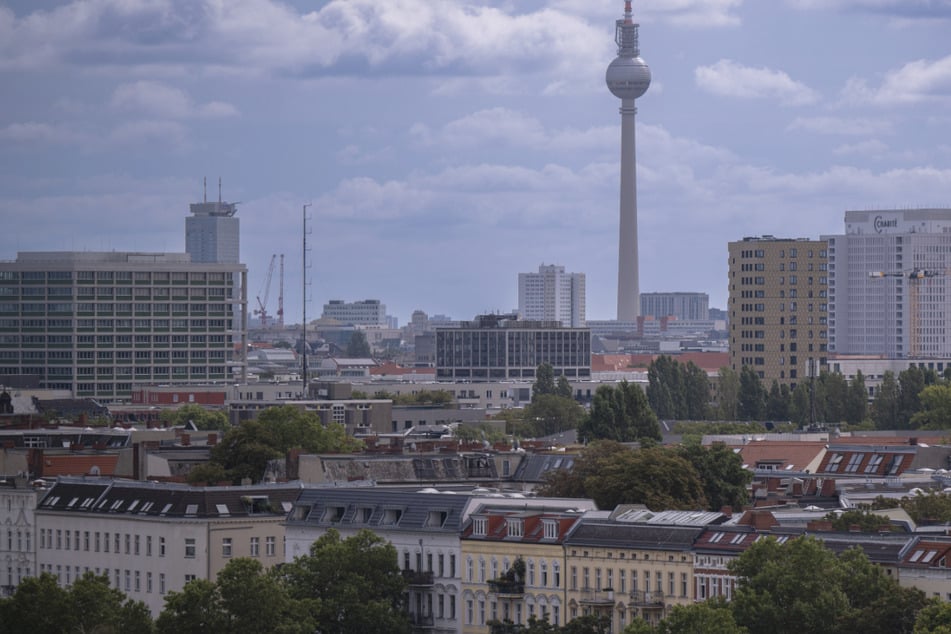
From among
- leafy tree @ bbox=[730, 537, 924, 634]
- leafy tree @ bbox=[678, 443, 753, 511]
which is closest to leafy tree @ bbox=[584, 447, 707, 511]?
leafy tree @ bbox=[678, 443, 753, 511]

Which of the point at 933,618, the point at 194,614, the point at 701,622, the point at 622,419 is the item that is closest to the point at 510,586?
the point at 194,614

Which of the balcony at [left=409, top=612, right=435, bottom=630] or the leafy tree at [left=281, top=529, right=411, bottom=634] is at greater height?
the leafy tree at [left=281, top=529, right=411, bottom=634]

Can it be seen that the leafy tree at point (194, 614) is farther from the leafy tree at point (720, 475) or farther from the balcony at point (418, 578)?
the leafy tree at point (720, 475)

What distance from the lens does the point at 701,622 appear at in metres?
87.4

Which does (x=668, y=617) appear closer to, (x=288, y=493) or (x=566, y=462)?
(x=288, y=493)

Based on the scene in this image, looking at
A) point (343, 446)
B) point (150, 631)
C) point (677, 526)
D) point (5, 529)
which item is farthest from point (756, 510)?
point (343, 446)

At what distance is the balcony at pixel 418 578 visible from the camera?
109 metres

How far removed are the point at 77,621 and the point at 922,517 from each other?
119 feet

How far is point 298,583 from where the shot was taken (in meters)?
104

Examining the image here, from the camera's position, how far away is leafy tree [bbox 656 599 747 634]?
286 ft

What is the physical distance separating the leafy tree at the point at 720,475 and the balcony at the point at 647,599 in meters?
24.2

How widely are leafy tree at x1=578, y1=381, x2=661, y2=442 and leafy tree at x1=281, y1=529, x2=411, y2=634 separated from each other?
7676 centimetres

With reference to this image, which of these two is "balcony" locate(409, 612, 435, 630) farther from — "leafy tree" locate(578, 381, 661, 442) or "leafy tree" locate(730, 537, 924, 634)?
"leafy tree" locate(578, 381, 661, 442)

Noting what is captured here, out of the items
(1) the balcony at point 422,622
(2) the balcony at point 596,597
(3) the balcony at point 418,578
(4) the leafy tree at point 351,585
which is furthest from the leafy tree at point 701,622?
(3) the balcony at point 418,578
